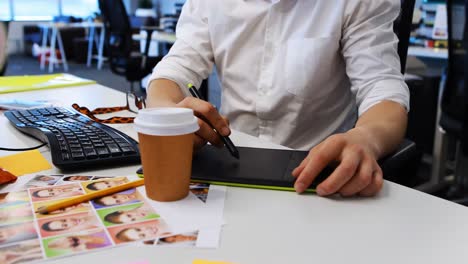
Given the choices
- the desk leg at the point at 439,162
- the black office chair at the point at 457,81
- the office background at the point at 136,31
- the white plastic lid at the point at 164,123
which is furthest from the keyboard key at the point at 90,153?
the desk leg at the point at 439,162

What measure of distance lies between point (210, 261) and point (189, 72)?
754mm

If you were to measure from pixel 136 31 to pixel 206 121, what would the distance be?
4326mm

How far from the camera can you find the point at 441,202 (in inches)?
24.7

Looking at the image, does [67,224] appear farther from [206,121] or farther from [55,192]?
[206,121]

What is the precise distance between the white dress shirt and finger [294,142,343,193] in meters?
0.31

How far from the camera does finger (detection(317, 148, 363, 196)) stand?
608 millimetres

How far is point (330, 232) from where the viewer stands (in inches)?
21.0

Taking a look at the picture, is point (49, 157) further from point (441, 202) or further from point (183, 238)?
point (441, 202)

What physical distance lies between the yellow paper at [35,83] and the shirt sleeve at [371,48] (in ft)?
3.08

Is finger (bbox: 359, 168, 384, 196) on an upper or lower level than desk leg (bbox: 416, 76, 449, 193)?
upper

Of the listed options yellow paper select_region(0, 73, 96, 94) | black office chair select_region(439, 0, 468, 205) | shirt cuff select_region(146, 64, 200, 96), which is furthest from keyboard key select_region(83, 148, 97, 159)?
black office chair select_region(439, 0, 468, 205)

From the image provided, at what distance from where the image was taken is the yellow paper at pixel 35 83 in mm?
1461

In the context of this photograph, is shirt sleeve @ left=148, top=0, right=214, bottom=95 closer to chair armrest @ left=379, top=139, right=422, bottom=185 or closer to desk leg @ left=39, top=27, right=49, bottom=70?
chair armrest @ left=379, top=139, right=422, bottom=185

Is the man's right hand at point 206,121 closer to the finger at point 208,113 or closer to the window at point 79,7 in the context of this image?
the finger at point 208,113
